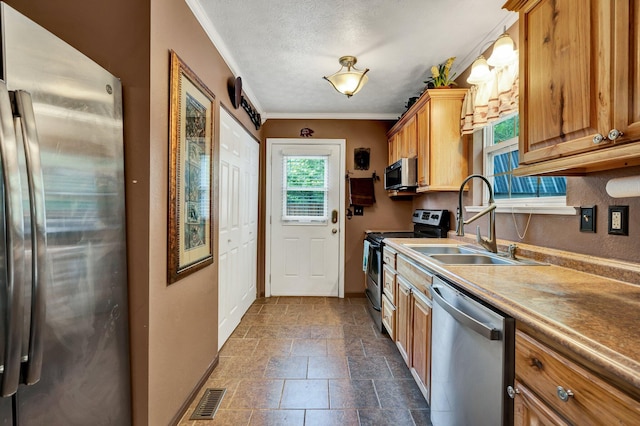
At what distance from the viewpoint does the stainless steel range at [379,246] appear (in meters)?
2.99

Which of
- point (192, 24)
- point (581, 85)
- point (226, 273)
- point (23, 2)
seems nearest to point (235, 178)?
point (226, 273)

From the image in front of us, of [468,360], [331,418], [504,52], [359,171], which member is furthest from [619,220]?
[359,171]

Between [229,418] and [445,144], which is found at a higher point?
[445,144]

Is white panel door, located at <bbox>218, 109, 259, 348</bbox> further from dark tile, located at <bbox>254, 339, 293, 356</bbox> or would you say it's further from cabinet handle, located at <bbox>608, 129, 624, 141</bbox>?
cabinet handle, located at <bbox>608, 129, 624, 141</bbox>

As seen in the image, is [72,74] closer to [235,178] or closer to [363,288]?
[235,178]

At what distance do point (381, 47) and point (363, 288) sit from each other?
2.98 meters

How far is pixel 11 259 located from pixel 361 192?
142 inches

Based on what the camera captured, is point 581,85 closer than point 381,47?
Yes

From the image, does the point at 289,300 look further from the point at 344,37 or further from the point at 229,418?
the point at 344,37

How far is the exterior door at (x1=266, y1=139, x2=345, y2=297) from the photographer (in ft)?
13.7

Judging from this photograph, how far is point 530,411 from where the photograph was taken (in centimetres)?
91

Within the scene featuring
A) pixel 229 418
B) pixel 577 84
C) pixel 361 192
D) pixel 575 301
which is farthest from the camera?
pixel 361 192

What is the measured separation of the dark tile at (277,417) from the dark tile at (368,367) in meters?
0.55

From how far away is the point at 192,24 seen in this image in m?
1.90
